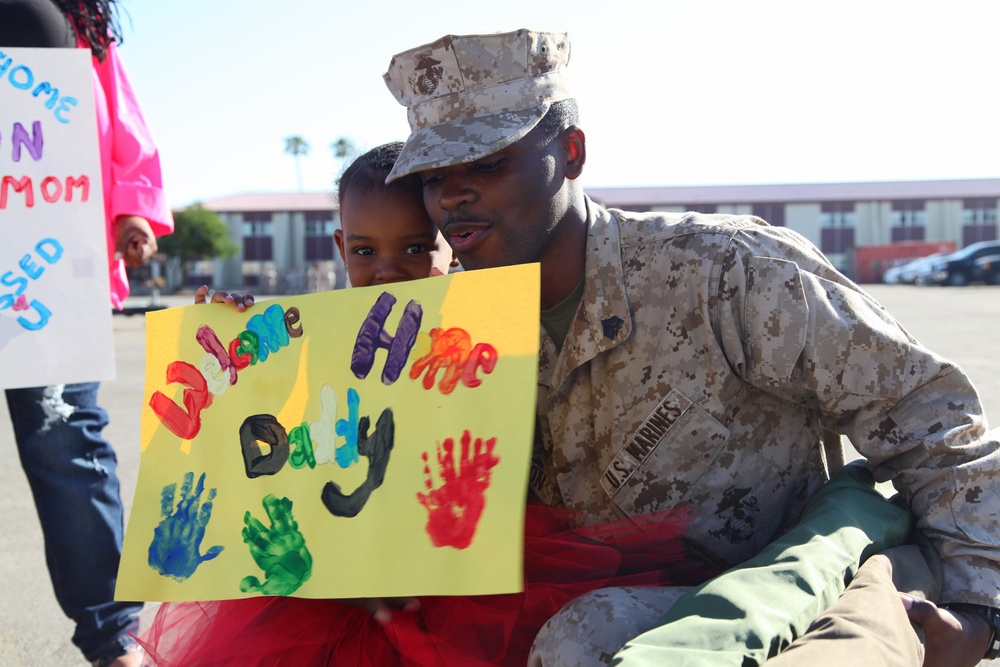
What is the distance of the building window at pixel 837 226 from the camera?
177ft

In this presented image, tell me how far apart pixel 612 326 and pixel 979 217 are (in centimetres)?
5935

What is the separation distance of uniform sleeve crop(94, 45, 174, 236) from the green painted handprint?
1370 millimetres

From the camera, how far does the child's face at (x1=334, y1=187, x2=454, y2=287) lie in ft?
7.84

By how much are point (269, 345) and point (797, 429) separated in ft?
3.83

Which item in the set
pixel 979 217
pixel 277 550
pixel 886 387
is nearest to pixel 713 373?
pixel 886 387

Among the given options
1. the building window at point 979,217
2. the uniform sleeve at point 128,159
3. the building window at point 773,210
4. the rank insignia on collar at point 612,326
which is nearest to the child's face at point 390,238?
the rank insignia on collar at point 612,326

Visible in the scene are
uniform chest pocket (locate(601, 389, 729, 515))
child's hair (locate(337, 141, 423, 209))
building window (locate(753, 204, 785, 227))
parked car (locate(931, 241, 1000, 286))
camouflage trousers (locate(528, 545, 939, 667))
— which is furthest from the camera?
building window (locate(753, 204, 785, 227))

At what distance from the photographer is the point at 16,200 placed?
2682 mm

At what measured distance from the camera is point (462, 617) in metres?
1.81

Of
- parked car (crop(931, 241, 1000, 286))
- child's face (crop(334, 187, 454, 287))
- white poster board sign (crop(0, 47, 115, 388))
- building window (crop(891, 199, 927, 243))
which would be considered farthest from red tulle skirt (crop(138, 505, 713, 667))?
building window (crop(891, 199, 927, 243))

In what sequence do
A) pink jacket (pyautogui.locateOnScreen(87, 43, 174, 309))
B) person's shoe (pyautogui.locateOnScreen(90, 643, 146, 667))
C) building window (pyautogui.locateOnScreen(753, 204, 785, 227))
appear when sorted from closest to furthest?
1. person's shoe (pyautogui.locateOnScreen(90, 643, 146, 667))
2. pink jacket (pyautogui.locateOnScreen(87, 43, 174, 309))
3. building window (pyautogui.locateOnScreen(753, 204, 785, 227))

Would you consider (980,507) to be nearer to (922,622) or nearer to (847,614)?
(922,622)

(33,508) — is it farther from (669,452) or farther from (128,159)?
(669,452)

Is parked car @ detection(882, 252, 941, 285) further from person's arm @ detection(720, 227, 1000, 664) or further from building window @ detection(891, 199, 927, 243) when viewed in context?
person's arm @ detection(720, 227, 1000, 664)
